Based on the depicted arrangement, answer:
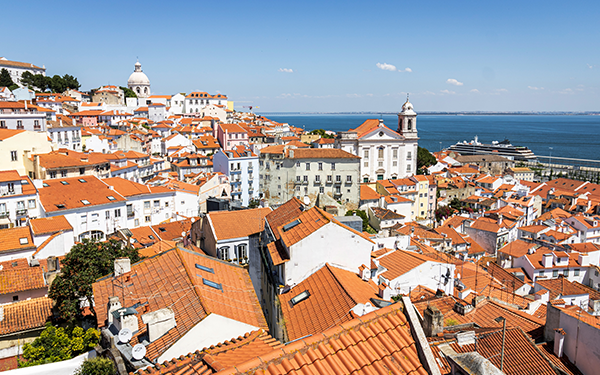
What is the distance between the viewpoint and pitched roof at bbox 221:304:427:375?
448 centimetres

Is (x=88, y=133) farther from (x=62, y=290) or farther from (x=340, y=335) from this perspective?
(x=340, y=335)

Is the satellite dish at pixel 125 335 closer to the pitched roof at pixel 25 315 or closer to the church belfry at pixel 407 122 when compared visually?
the pitched roof at pixel 25 315

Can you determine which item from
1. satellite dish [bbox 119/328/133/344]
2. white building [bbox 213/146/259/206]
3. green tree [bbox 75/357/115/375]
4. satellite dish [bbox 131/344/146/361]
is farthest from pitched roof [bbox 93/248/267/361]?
white building [bbox 213/146/259/206]

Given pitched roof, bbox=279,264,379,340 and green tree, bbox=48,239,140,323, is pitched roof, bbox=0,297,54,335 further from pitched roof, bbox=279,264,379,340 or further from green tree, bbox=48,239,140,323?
pitched roof, bbox=279,264,379,340

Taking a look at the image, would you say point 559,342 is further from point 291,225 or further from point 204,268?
point 204,268

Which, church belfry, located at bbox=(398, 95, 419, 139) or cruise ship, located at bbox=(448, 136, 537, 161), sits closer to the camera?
church belfry, located at bbox=(398, 95, 419, 139)

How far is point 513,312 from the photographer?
43.3ft

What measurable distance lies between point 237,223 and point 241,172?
33.9 m

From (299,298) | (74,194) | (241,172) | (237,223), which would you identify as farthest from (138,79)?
(299,298)

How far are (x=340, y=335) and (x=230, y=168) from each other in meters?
45.7

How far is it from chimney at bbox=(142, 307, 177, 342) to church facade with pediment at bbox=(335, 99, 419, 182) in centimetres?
5485

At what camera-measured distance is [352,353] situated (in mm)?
4758

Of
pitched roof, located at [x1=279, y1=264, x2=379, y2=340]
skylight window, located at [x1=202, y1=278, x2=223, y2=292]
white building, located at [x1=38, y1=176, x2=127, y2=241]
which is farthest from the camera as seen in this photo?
white building, located at [x1=38, y1=176, x2=127, y2=241]

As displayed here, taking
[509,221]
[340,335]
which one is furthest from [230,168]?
[340,335]
